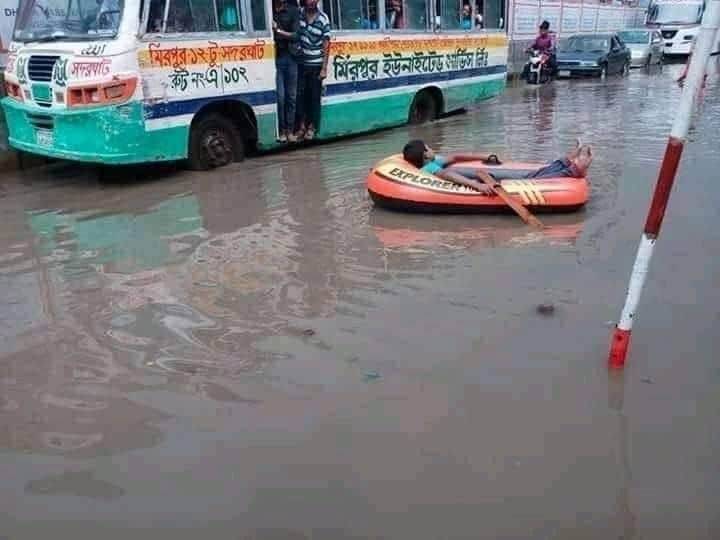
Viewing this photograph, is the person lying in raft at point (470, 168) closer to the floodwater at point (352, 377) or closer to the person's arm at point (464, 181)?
the person's arm at point (464, 181)

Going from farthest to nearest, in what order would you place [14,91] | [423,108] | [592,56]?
1. [592,56]
2. [423,108]
3. [14,91]

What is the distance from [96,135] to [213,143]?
1.62 meters

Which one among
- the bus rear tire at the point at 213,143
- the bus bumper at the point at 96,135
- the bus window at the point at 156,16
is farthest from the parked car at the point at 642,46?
A: the bus bumper at the point at 96,135

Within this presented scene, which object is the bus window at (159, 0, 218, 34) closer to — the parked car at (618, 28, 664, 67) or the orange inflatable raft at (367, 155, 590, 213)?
the orange inflatable raft at (367, 155, 590, 213)

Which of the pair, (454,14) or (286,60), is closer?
(286,60)

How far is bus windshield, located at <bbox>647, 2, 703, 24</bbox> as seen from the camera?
30375 mm

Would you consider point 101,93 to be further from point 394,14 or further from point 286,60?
point 394,14

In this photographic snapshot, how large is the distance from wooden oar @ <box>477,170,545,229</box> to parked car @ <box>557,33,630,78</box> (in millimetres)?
16714

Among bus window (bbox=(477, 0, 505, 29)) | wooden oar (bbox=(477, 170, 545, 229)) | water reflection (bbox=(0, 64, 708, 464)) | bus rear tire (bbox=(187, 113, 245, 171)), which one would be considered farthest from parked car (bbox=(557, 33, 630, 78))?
wooden oar (bbox=(477, 170, 545, 229))

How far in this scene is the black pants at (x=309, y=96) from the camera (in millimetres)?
9859

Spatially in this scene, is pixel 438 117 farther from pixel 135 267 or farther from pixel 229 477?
pixel 229 477

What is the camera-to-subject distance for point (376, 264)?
5598mm

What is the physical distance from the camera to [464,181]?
6715mm

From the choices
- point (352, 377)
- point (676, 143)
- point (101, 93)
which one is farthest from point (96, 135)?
point (676, 143)
